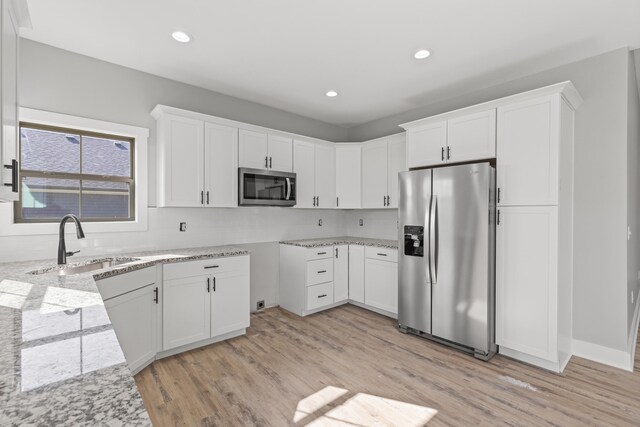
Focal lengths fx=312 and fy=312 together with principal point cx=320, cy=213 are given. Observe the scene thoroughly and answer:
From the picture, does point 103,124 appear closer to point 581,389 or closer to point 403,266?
point 403,266

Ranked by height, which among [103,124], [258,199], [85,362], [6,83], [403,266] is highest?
[103,124]

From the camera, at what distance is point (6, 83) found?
4.18 ft

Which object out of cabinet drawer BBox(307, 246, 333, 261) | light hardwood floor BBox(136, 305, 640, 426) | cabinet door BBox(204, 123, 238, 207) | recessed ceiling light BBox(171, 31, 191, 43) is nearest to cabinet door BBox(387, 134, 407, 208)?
cabinet drawer BBox(307, 246, 333, 261)

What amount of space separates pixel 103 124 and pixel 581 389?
4603 mm

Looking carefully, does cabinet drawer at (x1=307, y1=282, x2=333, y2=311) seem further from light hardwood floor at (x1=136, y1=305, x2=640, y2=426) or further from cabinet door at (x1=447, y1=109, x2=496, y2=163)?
cabinet door at (x1=447, y1=109, x2=496, y2=163)

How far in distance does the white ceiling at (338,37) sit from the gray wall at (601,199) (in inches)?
8.4

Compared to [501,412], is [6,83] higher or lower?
higher

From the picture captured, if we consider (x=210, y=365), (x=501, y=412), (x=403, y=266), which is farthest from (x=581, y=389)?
(x=210, y=365)

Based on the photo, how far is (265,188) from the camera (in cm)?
375

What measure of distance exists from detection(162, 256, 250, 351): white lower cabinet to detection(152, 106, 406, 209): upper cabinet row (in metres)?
0.71

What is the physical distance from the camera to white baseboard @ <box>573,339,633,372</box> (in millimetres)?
2660

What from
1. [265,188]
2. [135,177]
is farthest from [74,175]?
[265,188]

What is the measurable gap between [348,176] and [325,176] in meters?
0.35

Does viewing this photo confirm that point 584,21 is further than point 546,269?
No
